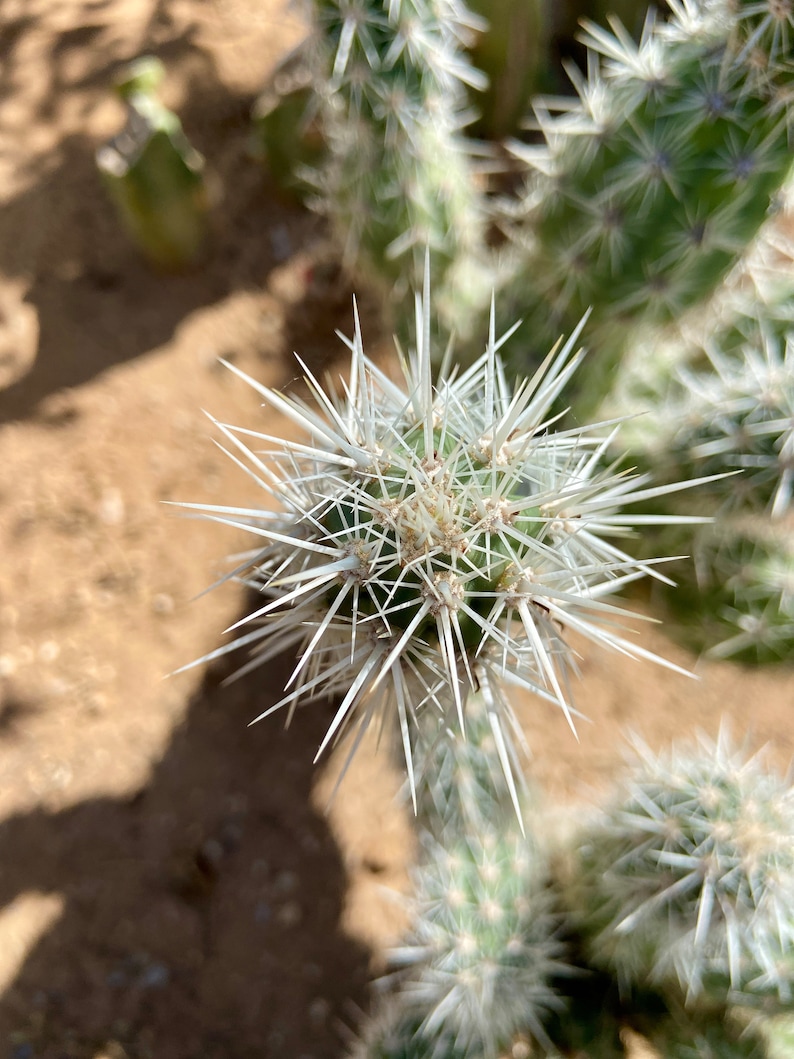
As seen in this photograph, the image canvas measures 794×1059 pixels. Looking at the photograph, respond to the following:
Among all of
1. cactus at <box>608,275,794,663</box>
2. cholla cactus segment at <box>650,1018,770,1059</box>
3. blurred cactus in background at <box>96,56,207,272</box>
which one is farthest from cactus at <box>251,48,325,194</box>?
cholla cactus segment at <box>650,1018,770,1059</box>

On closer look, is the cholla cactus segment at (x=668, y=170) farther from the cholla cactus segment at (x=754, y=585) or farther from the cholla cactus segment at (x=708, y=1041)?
the cholla cactus segment at (x=708, y=1041)

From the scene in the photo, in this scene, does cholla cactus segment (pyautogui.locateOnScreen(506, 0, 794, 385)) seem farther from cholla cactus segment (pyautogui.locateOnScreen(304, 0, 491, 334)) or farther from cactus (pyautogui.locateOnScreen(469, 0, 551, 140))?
cactus (pyautogui.locateOnScreen(469, 0, 551, 140))

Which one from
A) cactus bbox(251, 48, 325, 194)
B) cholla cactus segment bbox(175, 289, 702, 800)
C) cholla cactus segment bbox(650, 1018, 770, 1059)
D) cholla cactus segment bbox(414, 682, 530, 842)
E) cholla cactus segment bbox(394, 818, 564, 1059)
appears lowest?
cholla cactus segment bbox(650, 1018, 770, 1059)

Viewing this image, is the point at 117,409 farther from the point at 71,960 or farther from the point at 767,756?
the point at 767,756

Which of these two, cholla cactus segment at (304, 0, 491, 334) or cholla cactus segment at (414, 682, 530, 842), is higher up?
cholla cactus segment at (304, 0, 491, 334)

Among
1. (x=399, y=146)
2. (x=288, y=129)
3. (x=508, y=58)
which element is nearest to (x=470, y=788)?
(x=399, y=146)

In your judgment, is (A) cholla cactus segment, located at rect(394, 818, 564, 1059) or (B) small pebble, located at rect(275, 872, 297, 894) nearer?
(A) cholla cactus segment, located at rect(394, 818, 564, 1059)

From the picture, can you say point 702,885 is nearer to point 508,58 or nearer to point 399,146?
point 399,146
